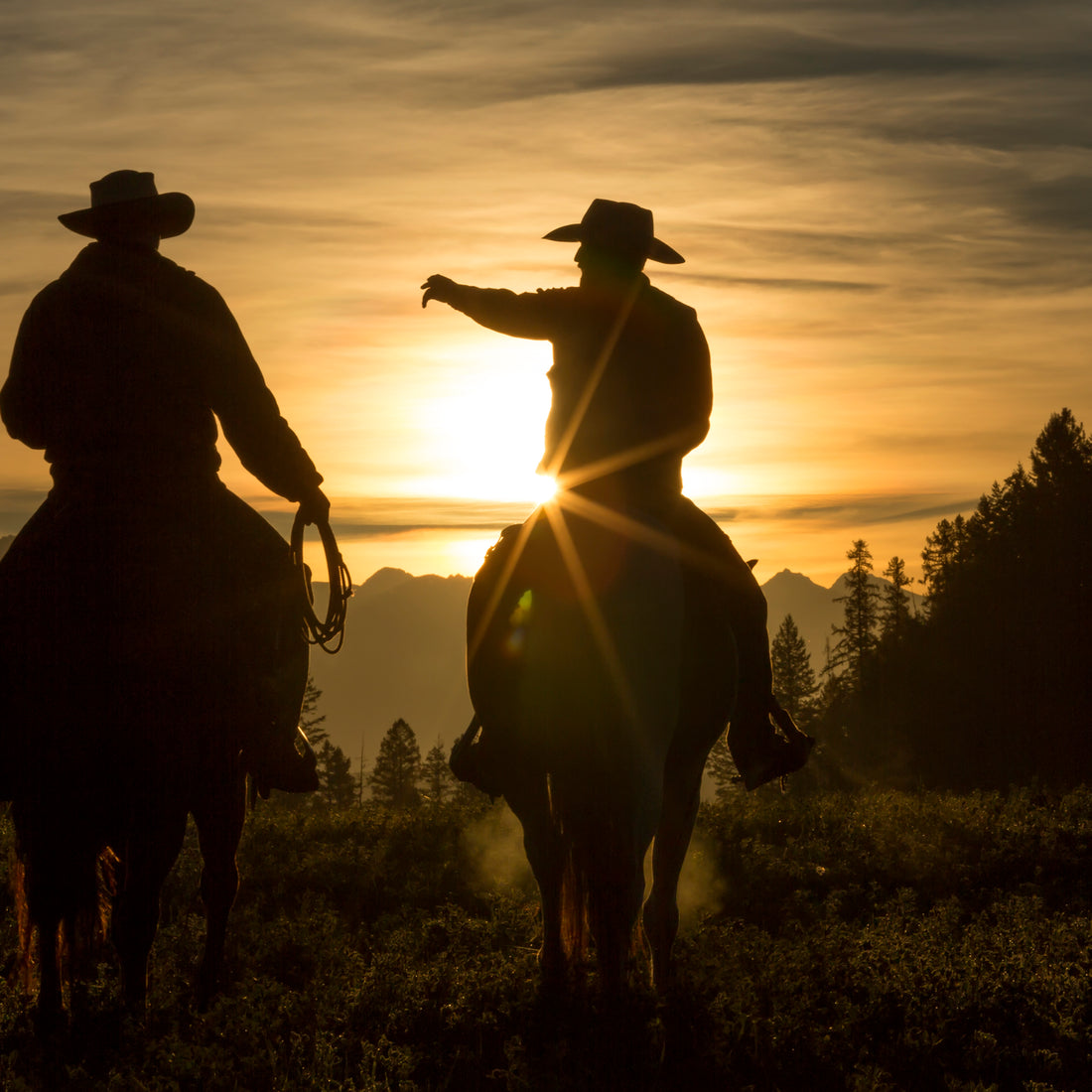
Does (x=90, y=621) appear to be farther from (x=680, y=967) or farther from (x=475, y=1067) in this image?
(x=680, y=967)

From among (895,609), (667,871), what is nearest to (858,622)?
(895,609)

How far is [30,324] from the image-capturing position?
6.62 metres

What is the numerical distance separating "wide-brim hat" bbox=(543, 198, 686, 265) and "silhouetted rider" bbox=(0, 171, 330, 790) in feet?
6.30

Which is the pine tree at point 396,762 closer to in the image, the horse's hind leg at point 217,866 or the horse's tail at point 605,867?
the horse's hind leg at point 217,866

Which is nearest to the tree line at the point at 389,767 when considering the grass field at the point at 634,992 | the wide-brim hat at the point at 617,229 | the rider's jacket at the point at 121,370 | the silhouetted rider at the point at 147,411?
the grass field at the point at 634,992

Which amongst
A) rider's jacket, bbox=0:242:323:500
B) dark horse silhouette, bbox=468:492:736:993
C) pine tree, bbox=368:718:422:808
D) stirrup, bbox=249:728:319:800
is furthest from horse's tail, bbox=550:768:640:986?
pine tree, bbox=368:718:422:808

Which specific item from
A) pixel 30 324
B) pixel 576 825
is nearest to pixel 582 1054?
pixel 576 825

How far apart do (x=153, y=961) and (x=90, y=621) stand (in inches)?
94.0

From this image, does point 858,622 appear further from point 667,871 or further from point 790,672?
point 667,871

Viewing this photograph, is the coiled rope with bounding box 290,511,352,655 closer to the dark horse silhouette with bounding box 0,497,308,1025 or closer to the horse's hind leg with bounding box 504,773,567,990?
the dark horse silhouette with bounding box 0,497,308,1025

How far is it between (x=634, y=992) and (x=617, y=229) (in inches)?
149

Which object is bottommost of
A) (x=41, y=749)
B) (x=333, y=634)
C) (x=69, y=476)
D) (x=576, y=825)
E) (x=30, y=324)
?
(x=576, y=825)

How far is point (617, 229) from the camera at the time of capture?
22.1 feet

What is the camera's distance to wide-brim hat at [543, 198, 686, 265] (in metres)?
6.75
